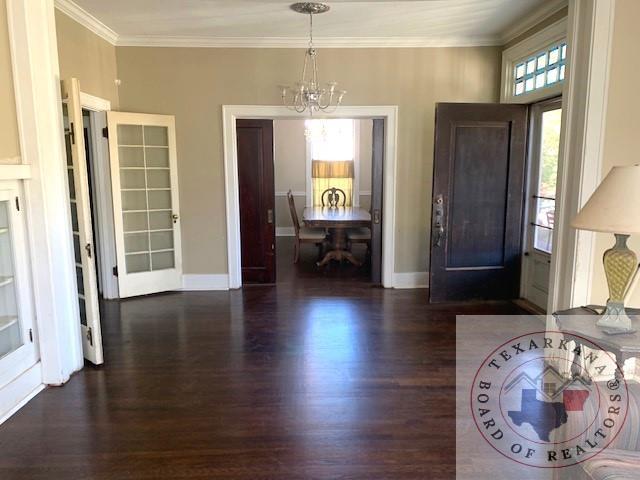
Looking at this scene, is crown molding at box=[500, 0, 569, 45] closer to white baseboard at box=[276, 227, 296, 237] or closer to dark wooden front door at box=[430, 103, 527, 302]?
dark wooden front door at box=[430, 103, 527, 302]

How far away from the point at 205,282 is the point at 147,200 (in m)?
1.16

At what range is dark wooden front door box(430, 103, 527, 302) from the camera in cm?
459

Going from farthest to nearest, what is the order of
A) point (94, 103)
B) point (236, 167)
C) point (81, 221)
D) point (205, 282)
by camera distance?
point (205, 282) → point (236, 167) → point (94, 103) → point (81, 221)

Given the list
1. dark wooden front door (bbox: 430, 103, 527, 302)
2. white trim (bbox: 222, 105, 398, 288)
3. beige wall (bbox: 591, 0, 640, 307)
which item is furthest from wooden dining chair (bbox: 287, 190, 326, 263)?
beige wall (bbox: 591, 0, 640, 307)

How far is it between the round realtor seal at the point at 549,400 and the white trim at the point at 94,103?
420cm

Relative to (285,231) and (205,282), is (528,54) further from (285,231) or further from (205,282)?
(285,231)

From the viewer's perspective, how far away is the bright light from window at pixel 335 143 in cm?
928

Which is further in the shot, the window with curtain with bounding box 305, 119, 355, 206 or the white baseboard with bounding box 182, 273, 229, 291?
the window with curtain with bounding box 305, 119, 355, 206

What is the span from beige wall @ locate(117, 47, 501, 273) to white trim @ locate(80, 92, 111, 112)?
32 centimetres

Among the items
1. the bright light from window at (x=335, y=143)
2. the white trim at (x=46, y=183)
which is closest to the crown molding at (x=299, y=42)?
the white trim at (x=46, y=183)

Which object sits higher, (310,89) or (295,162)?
(310,89)

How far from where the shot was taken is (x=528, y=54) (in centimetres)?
453

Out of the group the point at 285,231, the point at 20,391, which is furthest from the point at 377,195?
the point at 285,231

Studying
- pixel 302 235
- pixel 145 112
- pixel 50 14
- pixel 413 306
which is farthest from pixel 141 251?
pixel 413 306
